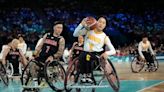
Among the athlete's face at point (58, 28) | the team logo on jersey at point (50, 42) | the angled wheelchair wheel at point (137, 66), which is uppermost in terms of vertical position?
the athlete's face at point (58, 28)

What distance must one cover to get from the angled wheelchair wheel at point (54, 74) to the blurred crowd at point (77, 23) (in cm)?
1776

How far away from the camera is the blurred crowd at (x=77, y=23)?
87.5 feet

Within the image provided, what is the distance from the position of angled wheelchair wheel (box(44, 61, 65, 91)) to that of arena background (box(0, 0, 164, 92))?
58.4ft

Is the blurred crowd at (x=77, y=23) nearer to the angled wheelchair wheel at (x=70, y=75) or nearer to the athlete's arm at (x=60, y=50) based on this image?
the athlete's arm at (x=60, y=50)

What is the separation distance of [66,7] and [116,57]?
8.70 meters

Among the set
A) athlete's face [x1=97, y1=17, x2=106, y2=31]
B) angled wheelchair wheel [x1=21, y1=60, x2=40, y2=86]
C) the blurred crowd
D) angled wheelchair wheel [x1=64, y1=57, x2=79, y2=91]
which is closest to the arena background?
the blurred crowd

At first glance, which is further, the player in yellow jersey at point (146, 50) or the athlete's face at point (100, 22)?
the player in yellow jersey at point (146, 50)

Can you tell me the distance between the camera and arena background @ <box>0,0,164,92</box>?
2697 cm

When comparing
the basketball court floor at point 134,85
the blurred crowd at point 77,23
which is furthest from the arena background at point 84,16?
the basketball court floor at point 134,85

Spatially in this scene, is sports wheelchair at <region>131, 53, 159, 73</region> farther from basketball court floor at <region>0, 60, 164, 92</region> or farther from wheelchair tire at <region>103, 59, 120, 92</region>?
wheelchair tire at <region>103, 59, 120, 92</region>

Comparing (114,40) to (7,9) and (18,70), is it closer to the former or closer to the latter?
(7,9)

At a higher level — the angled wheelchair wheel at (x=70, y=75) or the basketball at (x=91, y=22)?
the basketball at (x=91, y=22)

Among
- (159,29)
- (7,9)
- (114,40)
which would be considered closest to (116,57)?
(114,40)

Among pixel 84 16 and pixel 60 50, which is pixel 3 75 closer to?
pixel 60 50
